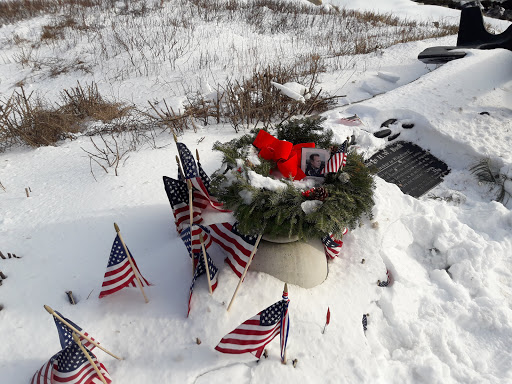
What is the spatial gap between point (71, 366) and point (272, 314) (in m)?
1.06

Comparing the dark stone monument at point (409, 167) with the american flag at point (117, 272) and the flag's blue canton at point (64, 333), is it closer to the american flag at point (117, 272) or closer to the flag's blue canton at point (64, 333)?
the american flag at point (117, 272)

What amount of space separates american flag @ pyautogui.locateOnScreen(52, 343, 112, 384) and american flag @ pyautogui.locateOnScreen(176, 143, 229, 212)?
114 centimetres

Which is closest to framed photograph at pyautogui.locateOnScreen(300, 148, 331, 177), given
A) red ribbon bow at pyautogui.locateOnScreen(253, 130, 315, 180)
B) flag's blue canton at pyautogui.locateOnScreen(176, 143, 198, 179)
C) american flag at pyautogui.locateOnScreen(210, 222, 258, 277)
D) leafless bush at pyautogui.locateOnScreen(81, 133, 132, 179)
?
red ribbon bow at pyautogui.locateOnScreen(253, 130, 315, 180)

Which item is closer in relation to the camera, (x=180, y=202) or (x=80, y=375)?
(x=80, y=375)

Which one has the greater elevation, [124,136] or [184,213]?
[184,213]

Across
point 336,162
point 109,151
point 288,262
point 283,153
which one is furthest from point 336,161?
point 109,151

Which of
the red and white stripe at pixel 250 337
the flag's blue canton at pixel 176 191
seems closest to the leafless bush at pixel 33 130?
the flag's blue canton at pixel 176 191

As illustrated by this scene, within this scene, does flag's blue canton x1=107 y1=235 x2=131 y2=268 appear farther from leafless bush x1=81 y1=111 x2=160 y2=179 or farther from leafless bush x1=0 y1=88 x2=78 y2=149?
leafless bush x1=0 y1=88 x2=78 y2=149

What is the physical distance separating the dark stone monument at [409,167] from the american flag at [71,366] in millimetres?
3305

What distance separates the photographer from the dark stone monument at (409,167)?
158 inches

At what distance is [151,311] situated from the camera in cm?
237

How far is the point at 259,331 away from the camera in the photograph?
1.95 metres

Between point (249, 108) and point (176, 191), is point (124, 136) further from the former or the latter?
point (176, 191)

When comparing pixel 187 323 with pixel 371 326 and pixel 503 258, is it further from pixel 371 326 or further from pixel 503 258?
pixel 503 258
